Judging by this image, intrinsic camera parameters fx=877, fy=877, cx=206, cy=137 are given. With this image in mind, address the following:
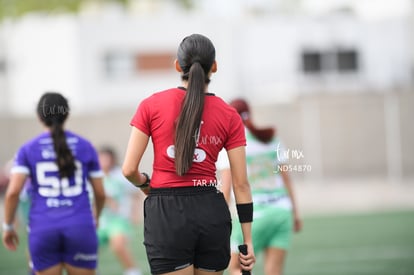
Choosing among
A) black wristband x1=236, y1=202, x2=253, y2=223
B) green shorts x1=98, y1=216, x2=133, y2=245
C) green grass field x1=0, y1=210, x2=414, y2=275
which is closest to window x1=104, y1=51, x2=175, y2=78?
green grass field x1=0, y1=210, x2=414, y2=275

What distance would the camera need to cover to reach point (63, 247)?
274 inches

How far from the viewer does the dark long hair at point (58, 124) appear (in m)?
6.89

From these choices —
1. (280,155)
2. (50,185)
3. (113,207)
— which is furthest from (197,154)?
(113,207)

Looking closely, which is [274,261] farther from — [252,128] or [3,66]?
[3,66]

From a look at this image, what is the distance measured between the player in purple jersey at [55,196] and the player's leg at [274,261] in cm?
171

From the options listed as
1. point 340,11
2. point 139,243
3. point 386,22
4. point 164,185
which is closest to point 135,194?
point 139,243

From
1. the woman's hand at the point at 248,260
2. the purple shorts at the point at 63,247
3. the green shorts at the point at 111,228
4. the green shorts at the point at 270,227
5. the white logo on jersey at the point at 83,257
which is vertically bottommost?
the green shorts at the point at 111,228

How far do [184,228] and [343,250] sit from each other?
391 inches

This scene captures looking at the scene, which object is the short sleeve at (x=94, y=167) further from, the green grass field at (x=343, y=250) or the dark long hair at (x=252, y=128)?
the green grass field at (x=343, y=250)

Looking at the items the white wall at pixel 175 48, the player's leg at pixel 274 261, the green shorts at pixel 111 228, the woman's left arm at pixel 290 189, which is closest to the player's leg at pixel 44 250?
the player's leg at pixel 274 261

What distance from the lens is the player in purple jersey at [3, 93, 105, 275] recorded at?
6.85 meters

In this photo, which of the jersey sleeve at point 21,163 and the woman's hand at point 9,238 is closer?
the jersey sleeve at point 21,163

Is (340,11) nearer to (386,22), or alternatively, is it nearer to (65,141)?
(386,22)

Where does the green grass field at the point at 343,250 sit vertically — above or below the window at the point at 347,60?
below
